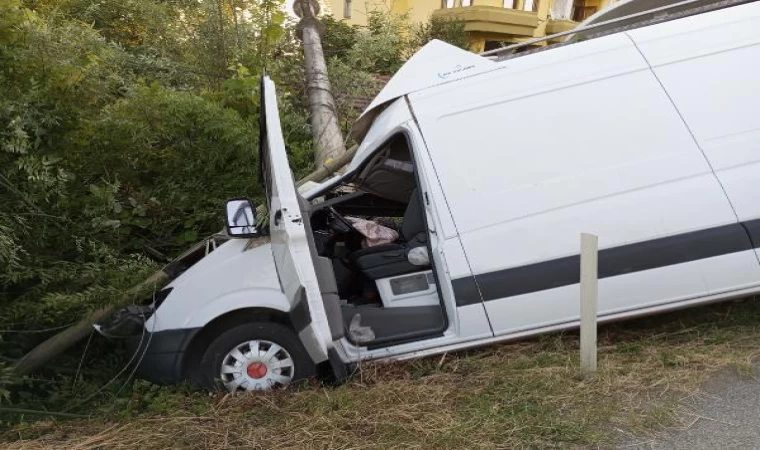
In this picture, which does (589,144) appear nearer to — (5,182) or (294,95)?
(5,182)

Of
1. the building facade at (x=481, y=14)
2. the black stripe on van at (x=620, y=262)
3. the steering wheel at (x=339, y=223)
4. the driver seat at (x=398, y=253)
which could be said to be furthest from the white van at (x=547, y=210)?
the building facade at (x=481, y=14)

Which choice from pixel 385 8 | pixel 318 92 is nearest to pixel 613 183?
pixel 318 92

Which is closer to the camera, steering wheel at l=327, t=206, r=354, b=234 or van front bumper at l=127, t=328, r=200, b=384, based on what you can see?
van front bumper at l=127, t=328, r=200, b=384

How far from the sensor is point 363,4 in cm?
1695

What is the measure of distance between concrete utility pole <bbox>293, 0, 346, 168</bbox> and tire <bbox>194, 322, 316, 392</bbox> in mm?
3260

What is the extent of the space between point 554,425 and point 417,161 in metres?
1.84

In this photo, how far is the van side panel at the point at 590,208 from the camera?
4.14 m

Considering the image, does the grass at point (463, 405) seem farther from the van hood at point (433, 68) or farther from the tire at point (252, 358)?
the van hood at point (433, 68)

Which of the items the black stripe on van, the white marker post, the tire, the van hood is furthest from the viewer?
the van hood

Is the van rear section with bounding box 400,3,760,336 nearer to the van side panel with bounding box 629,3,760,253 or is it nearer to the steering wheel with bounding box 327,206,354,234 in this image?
the van side panel with bounding box 629,3,760,253

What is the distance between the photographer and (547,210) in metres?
4.17

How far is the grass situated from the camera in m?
3.39

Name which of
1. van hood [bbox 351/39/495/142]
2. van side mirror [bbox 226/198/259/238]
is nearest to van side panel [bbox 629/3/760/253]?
van hood [bbox 351/39/495/142]

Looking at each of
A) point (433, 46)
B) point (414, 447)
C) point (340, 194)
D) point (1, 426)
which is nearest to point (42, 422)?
point (1, 426)
